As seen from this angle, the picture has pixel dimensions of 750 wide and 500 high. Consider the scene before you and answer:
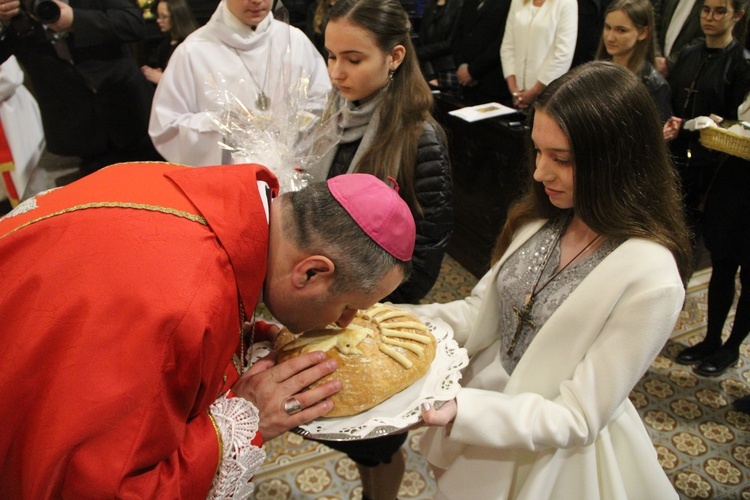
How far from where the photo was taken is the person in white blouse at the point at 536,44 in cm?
411

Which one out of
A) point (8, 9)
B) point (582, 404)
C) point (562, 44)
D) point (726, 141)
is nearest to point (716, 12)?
point (726, 141)

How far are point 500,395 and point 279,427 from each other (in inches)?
22.5

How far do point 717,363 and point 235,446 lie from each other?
10.0ft

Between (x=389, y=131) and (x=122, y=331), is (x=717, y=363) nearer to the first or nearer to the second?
(x=389, y=131)

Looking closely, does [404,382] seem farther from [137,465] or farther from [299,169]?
[299,169]

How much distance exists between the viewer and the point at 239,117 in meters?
2.22

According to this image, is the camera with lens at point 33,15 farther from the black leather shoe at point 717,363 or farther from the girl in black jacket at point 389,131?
the black leather shoe at point 717,363

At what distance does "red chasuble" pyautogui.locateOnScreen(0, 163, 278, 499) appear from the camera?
3.28 ft

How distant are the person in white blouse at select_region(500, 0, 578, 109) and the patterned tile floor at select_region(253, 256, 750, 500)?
216 cm

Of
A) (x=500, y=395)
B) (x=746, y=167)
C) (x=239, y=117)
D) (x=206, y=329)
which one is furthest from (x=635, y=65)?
(x=206, y=329)

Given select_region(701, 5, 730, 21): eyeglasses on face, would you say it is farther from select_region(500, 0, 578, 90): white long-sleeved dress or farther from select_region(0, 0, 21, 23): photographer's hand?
select_region(0, 0, 21, 23): photographer's hand

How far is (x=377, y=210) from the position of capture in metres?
1.30

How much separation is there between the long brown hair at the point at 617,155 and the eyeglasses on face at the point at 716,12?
2077 mm

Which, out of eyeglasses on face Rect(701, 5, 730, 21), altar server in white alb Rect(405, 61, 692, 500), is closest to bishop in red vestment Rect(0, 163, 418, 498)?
altar server in white alb Rect(405, 61, 692, 500)
